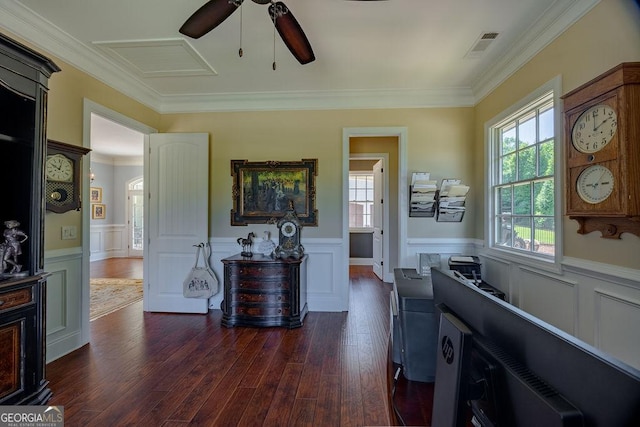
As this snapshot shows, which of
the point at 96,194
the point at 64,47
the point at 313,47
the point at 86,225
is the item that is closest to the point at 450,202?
the point at 313,47

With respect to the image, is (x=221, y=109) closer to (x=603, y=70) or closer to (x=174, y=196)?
(x=174, y=196)

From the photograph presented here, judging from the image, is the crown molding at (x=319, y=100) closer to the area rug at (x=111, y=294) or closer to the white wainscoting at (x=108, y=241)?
the area rug at (x=111, y=294)

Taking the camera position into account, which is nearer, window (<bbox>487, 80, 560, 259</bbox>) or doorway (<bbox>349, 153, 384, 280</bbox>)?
window (<bbox>487, 80, 560, 259</bbox>)

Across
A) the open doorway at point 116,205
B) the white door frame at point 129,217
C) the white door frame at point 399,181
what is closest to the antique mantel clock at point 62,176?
the white door frame at point 399,181

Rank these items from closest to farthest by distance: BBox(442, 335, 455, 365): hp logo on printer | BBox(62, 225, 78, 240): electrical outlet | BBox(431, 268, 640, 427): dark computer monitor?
BBox(431, 268, 640, 427): dark computer monitor, BBox(442, 335, 455, 365): hp logo on printer, BBox(62, 225, 78, 240): electrical outlet

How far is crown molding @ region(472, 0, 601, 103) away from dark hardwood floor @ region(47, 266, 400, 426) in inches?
114

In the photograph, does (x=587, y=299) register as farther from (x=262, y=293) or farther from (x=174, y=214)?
(x=174, y=214)

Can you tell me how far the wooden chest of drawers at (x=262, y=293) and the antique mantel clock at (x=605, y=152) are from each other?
2.53 metres

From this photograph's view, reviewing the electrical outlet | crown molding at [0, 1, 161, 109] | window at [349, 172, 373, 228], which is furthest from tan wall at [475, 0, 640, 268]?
window at [349, 172, 373, 228]

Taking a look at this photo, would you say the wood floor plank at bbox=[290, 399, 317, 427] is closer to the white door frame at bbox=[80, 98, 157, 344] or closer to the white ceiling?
the white door frame at bbox=[80, 98, 157, 344]

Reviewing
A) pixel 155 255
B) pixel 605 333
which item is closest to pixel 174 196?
pixel 155 255

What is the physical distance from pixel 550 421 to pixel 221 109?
14.3 ft

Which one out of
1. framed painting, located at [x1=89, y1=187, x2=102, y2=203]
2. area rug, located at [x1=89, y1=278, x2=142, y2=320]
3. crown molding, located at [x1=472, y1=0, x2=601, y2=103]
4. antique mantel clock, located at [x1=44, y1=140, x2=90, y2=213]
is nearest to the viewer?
crown molding, located at [x1=472, y1=0, x2=601, y2=103]

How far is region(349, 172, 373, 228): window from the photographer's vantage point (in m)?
7.46
